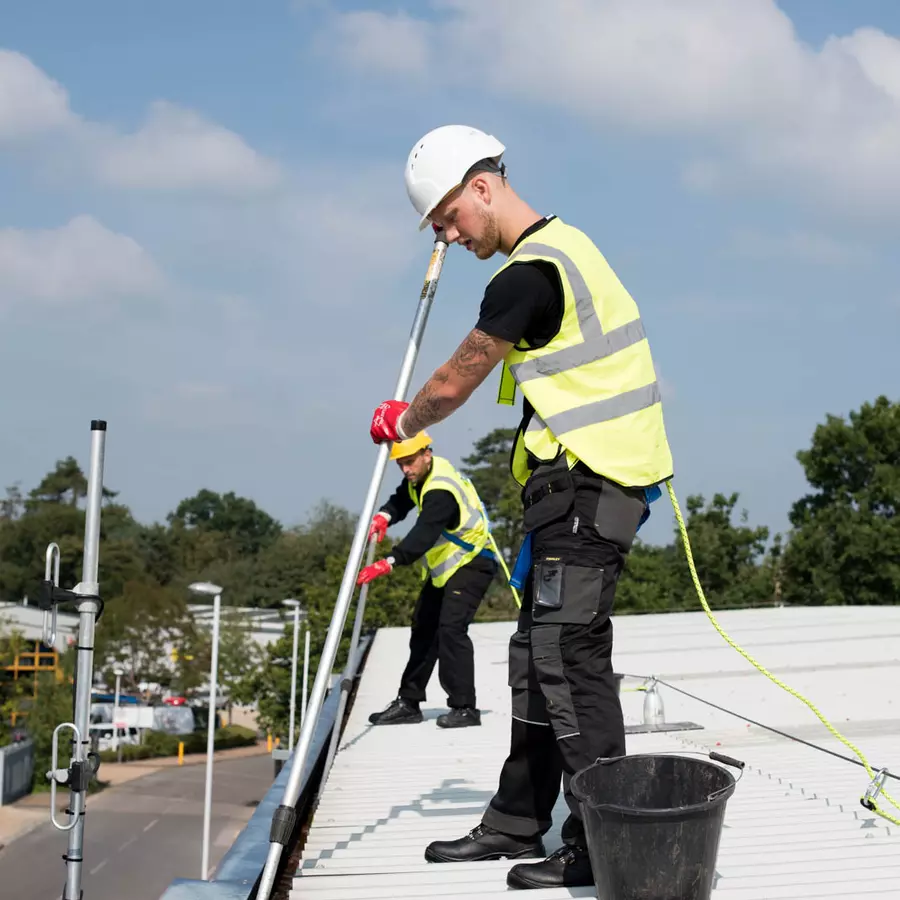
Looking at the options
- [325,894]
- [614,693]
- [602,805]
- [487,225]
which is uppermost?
[487,225]

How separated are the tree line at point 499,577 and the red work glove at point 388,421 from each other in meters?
1.55

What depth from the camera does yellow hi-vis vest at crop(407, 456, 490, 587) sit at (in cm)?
697

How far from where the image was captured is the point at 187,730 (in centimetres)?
6234

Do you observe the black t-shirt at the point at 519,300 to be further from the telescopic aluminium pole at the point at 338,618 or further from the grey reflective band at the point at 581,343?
the telescopic aluminium pole at the point at 338,618

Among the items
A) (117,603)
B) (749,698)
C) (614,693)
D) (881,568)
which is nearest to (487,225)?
(614,693)

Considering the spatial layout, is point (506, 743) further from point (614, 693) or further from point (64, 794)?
point (64, 794)

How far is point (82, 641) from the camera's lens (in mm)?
4254

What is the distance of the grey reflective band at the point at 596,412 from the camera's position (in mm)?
3205

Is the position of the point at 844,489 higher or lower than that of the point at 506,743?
higher

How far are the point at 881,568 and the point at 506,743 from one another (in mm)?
29851

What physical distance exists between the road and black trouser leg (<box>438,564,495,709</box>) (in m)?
27.9

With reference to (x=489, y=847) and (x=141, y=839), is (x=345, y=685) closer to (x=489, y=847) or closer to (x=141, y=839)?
(x=489, y=847)

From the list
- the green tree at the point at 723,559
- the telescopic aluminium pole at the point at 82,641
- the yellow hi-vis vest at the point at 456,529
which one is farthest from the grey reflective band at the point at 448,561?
the green tree at the point at 723,559

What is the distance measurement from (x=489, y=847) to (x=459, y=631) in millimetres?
3531
